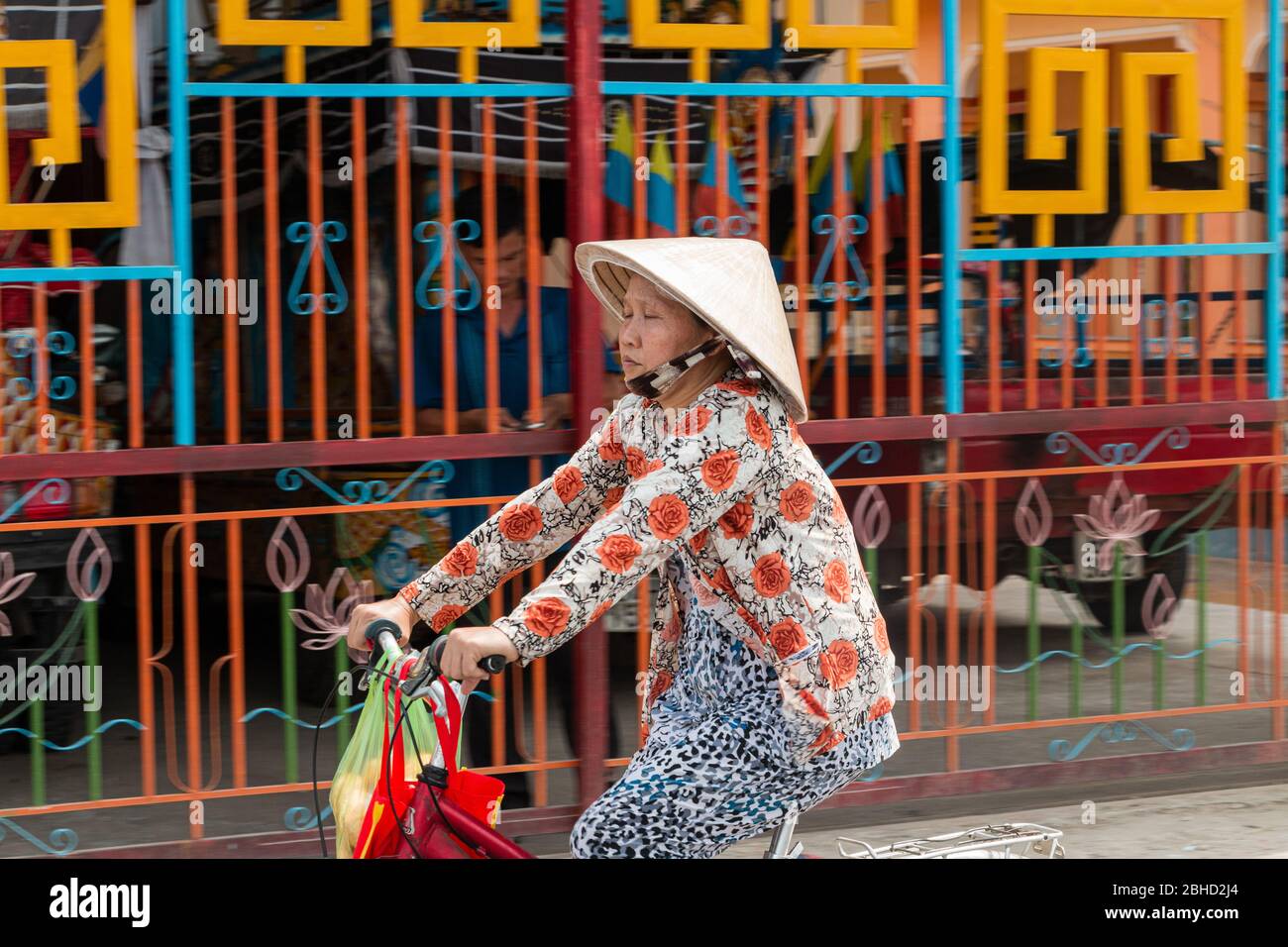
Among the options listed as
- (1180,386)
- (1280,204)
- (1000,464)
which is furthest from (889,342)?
(1280,204)

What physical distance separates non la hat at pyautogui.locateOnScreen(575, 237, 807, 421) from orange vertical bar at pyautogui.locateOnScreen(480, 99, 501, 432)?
178 cm

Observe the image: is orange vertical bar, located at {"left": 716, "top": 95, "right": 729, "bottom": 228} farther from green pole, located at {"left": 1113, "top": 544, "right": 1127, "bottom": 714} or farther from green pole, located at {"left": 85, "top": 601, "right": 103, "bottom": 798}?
green pole, located at {"left": 85, "top": 601, "right": 103, "bottom": 798}

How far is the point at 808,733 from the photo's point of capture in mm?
3078

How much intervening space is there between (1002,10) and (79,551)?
10.4 feet

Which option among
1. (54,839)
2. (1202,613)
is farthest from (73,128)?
(1202,613)

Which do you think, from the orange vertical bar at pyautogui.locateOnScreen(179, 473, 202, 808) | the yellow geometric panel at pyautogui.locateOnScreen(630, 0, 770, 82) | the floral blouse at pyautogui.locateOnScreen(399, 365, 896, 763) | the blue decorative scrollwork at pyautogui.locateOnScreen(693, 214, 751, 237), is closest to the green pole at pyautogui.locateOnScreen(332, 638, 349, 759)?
the orange vertical bar at pyautogui.locateOnScreen(179, 473, 202, 808)

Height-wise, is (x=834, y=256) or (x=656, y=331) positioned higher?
(x=834, y=256)

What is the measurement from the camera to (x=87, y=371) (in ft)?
15.6

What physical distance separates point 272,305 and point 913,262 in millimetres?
1948

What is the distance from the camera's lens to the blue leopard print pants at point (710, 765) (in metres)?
3.01

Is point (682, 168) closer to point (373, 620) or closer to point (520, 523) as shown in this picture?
point (520, 523)

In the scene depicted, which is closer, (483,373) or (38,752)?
(38,752)

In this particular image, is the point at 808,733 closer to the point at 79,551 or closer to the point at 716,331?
the point at 716,331

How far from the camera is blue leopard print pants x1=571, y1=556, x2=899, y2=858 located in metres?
3.01
